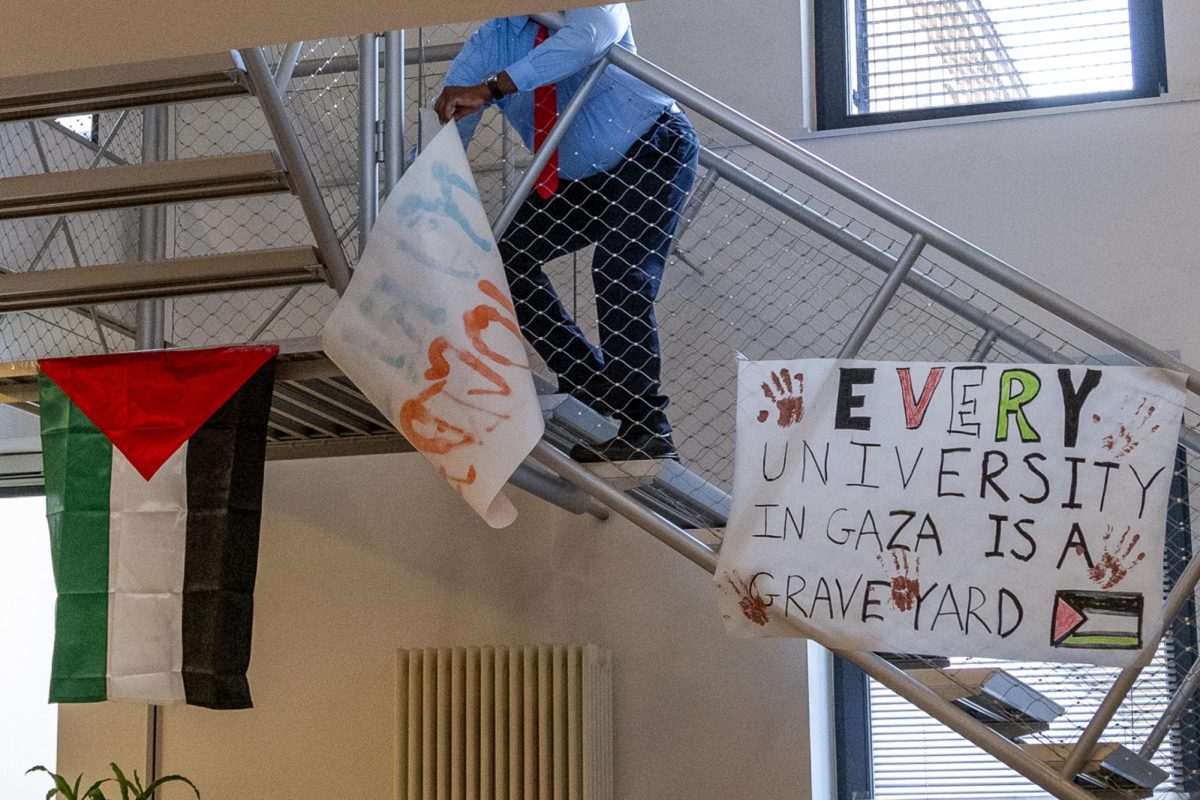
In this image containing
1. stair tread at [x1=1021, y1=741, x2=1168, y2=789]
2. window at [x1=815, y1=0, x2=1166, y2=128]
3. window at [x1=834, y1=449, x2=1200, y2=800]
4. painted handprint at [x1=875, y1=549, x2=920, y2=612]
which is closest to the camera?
painted handprint at [x1=875, y1=549, x2=920, y2=612]

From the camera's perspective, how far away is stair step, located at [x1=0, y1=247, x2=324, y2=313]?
10.0 ft

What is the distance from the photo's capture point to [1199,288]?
4.04 metres

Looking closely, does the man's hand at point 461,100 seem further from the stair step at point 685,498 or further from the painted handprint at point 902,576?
the painted handprint at point 902,576

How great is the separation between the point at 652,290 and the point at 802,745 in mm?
1513

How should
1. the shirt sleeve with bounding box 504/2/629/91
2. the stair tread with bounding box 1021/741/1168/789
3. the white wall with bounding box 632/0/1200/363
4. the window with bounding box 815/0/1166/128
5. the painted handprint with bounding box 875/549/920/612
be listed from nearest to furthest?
1. the painted handprint with bounding box 875/549/920/612
2. the stair tread with bounding box 1021/741/1168/789
3. the shirt sleeve with bounding box 504/2/629/91
4. the white wall with bounding box 632/0/1200/363
5. the window with bounding box 815/0/1166/128

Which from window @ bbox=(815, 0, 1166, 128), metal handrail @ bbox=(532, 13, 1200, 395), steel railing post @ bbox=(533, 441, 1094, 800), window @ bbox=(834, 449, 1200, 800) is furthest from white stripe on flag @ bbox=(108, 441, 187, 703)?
window @ bbox=(815, 0, 1166, 128)

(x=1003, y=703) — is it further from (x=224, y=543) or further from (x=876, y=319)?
(x=224, y=543)

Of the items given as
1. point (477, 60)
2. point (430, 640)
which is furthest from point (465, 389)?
point (430, 640)

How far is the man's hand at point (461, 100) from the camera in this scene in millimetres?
3100

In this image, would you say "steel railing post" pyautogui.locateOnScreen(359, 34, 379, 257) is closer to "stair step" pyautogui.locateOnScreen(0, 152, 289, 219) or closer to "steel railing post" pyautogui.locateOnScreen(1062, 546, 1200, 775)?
"stair step" pyautogui.locateOnScreen(0, 152, 289, 219)

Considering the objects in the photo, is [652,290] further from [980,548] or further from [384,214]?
[980,548]

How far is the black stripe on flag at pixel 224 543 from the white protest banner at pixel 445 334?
0.47 metres

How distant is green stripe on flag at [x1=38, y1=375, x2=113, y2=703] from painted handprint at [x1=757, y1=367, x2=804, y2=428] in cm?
156

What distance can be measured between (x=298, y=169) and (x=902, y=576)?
4.72ft
